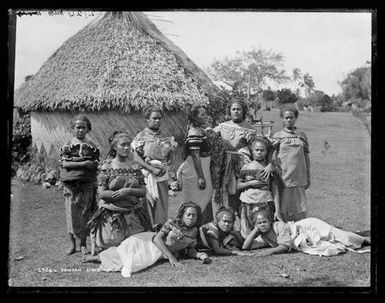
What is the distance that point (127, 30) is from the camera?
23.1 ft

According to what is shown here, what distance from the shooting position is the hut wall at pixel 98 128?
6632 mm

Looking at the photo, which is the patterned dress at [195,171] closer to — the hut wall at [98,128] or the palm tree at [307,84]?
the hut wall at [98,128]

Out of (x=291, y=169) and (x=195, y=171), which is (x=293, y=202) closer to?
(x=291, y=169)

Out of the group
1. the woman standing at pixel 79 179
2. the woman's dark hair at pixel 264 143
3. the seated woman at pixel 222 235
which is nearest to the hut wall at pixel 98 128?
the woman standing at pixel 79 179

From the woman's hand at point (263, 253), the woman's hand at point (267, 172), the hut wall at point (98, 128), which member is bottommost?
the woman's hand at point (263, 253)

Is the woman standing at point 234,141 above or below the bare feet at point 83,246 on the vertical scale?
above

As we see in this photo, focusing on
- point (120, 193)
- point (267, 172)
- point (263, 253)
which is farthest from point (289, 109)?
point (120, 193)

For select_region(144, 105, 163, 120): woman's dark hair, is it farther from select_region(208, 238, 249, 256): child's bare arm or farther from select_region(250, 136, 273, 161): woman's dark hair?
select_region(208, 238, 249, 256): child's bare arm

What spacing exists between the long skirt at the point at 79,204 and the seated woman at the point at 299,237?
5.69 ft

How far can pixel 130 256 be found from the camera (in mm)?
6000

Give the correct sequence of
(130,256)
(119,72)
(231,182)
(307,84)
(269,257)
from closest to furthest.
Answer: (130,256) < (269,257) < (231,182) < (307,84) < (119,72)

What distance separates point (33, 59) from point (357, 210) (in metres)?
4.03

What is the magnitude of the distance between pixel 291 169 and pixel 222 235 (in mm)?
1074
